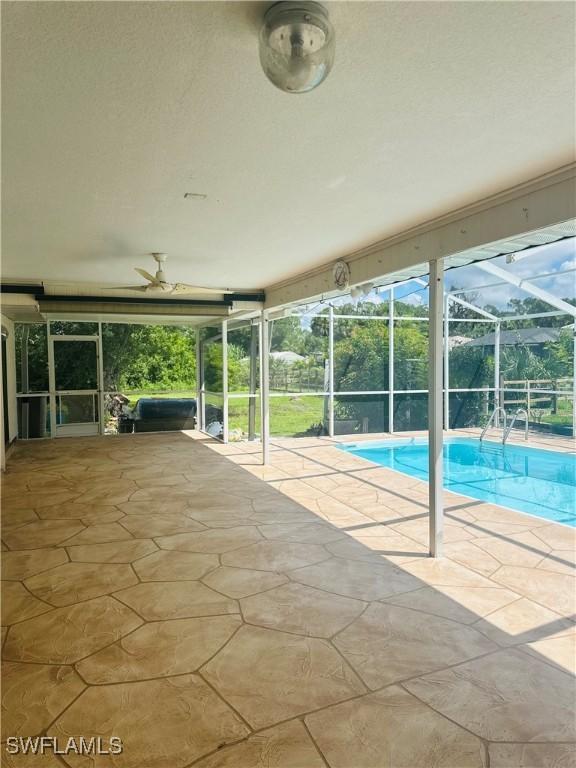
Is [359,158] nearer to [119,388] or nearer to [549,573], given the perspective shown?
[549,573]

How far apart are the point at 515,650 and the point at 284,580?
157 cm

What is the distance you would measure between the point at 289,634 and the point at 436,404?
2136mm

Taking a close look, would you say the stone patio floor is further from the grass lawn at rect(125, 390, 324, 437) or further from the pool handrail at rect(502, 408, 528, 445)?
the pool handrail at rect(502, 408, 528, 445)

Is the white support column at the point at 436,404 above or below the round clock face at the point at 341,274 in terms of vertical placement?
below

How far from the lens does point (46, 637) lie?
2.85m

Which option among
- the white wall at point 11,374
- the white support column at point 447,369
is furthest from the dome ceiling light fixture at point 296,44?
the white support column at point 447,369

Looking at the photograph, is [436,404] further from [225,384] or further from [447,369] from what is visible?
[447,369]

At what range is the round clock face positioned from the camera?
5.47 metres

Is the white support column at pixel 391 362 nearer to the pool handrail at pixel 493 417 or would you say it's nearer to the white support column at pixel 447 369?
the white support column at pixel 447 369

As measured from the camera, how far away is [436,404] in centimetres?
406

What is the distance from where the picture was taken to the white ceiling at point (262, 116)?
1.67 metres

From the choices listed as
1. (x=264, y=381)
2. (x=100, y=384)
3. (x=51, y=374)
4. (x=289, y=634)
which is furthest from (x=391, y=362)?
(x=289, y=634)

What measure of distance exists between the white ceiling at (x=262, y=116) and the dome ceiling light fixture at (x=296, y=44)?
8cm

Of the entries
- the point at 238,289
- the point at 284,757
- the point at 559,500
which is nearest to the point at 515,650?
the point at 284,757
